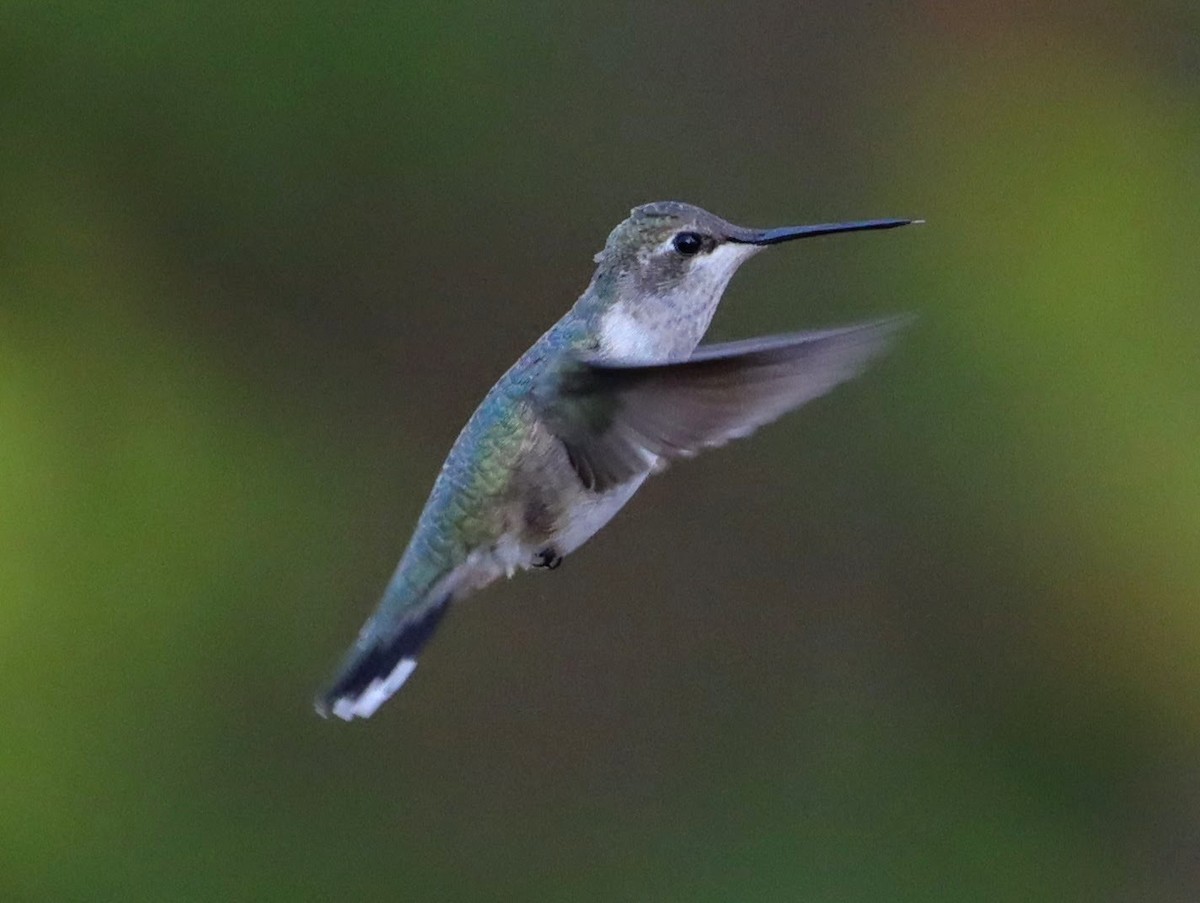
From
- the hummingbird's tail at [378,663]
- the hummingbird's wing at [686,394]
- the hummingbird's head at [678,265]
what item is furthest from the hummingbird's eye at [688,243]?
the hummingbird's tail at [378,663]

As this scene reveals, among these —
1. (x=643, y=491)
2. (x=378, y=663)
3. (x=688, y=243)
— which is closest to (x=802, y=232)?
(x=688, y=243)

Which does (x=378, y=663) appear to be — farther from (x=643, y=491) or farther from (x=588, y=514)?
(x=643, y=491)

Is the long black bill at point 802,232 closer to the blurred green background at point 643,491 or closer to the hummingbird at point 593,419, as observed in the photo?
the hummingbird at point 593,419

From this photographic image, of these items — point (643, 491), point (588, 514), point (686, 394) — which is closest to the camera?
point (686, 394)

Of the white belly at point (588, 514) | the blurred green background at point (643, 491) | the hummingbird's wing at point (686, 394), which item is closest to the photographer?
the hummingbird's wing at point (686, 394)

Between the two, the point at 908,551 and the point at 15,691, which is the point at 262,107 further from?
the point at 908,551

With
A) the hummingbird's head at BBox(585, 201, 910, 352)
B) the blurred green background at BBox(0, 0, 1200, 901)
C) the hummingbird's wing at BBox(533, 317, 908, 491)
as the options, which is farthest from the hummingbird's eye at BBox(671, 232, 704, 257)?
the blurred green background at BBox(0, 0, 1200, 901)

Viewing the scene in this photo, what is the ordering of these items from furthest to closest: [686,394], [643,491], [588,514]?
[643,491]
[588,514]
[686,394]
